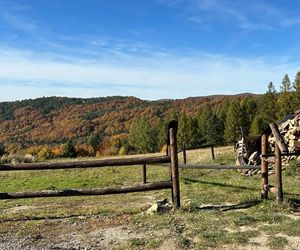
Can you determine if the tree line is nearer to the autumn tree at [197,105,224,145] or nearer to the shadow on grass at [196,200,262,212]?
the autumn tree at [197,105,224,145]

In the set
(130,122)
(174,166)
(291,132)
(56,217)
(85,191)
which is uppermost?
(130,122)

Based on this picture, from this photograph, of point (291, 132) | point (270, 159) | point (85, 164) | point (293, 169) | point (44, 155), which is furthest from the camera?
point (44, 155)

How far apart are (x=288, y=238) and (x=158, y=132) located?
8845 centimetres

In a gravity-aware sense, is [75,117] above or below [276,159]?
above

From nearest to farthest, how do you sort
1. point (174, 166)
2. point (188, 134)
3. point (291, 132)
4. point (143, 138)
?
point (174, 166)
point (291, 132)
point (188, 134)
point (143, 138)

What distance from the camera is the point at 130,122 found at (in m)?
151

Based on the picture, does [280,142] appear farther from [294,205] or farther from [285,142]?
[285,142]

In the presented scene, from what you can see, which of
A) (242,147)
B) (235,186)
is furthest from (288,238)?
(242,147)

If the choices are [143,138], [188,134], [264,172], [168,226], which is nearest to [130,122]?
[143,138]

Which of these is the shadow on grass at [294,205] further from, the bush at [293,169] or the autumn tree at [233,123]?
the autumn tree at [233,123]

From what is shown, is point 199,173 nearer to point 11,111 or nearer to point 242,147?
point 242,147

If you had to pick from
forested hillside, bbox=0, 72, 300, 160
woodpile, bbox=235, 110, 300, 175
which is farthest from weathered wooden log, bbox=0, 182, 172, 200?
forested hillside, bbox=0, 72, 300, 160

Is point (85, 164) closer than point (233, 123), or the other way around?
point (85, 164)

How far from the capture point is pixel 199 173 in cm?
1842
